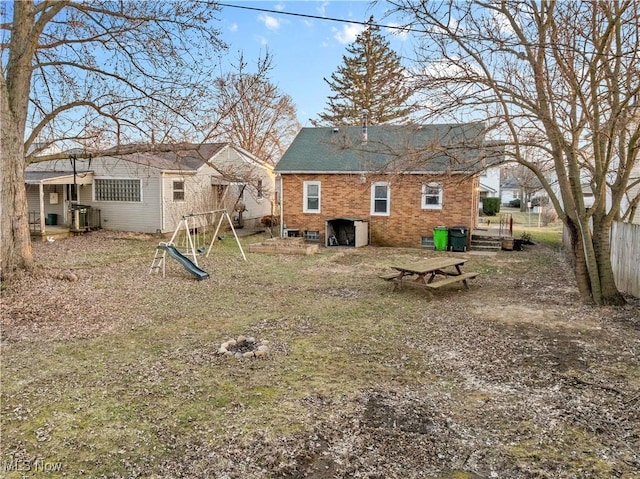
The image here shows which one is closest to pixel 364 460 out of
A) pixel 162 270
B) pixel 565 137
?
pixel 565 137

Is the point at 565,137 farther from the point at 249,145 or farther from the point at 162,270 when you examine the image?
the point at 249,145

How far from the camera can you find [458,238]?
16.2 m

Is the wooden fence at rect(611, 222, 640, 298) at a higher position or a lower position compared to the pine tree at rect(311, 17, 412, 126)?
lower

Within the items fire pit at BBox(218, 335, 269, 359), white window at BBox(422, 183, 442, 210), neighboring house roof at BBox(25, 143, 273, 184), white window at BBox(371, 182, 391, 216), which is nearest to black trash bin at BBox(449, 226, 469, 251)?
white window at BBox(422, 183, 442, 210)

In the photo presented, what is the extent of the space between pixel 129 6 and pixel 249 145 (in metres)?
23.0

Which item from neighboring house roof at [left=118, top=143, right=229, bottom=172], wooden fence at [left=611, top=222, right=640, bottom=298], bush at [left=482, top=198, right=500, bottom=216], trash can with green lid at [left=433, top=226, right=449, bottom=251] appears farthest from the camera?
bush at [left=482, top=198, right=500, bottom=216]

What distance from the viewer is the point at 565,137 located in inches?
332

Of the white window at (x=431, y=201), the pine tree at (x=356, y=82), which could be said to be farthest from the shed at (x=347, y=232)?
the pine tree at (x=356, y=82)

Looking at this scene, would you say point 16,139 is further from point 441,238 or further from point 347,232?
point 441,238

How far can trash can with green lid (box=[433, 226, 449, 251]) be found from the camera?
1645cm

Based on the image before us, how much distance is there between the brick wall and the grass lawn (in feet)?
25.8

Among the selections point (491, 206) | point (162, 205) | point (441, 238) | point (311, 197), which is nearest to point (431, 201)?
point (441, 238)

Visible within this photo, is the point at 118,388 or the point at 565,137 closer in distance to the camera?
the point at 118,388

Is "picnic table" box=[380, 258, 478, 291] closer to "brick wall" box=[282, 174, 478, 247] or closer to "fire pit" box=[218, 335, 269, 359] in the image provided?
"fire pit" box=[218, 335, 269, 359]
